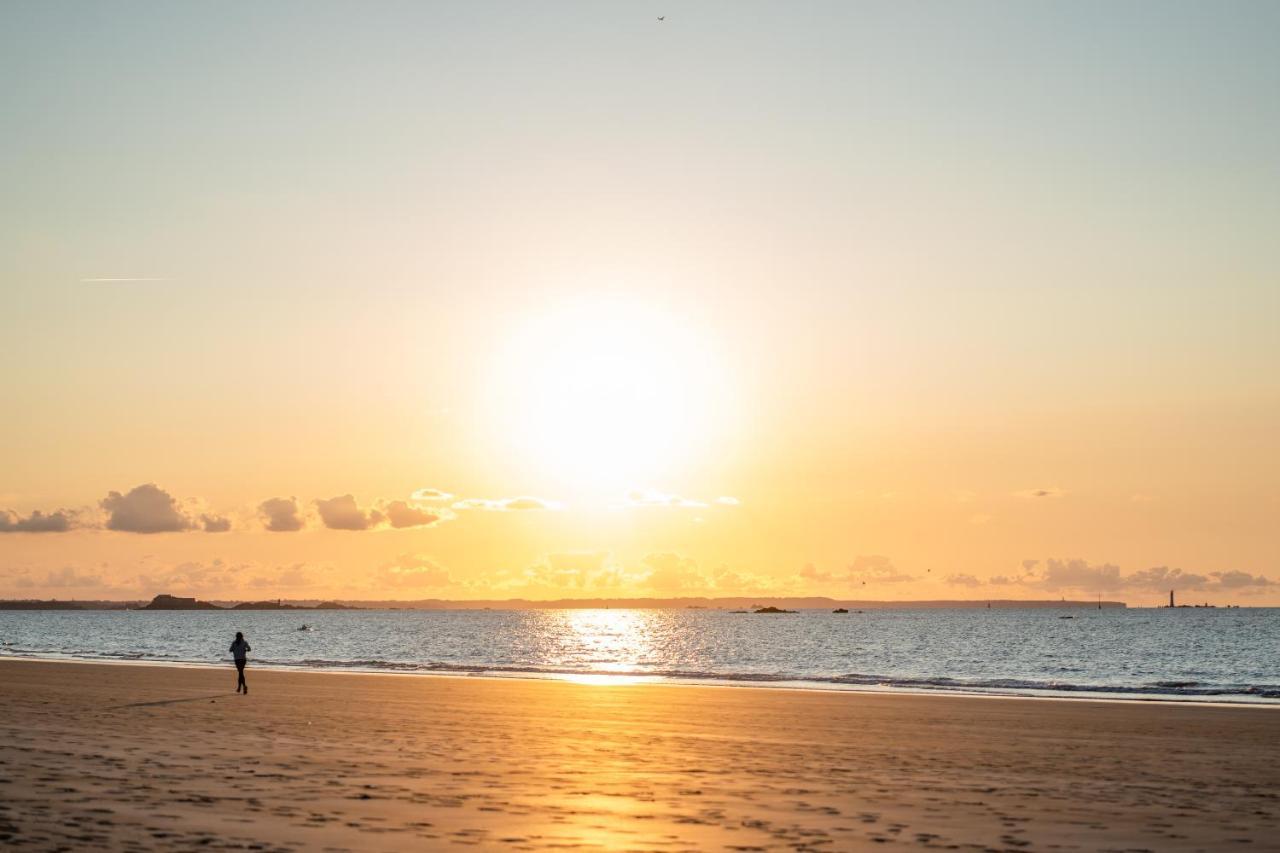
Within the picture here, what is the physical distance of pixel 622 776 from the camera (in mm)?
22906

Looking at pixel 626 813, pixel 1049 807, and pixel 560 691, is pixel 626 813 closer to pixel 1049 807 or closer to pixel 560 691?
pixel 1049 807

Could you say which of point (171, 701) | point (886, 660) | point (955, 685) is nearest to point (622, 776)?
point (171, 701)

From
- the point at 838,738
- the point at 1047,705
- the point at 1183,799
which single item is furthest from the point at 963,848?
the point at 1047,705

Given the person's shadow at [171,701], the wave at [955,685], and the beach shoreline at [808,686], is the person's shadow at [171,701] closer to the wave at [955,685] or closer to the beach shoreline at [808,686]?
the beach shoreline at [808,686]

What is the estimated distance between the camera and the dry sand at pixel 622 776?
1653cm

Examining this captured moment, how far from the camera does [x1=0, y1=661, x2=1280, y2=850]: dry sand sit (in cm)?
1653

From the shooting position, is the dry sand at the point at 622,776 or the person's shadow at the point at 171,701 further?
the person's shadow at the point at 171,701

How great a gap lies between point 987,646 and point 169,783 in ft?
438

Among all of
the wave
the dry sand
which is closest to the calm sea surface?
the wave

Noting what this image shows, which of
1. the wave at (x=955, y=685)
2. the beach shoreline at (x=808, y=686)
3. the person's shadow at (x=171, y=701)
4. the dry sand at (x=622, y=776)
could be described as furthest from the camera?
the wave at (x=955, y=685)

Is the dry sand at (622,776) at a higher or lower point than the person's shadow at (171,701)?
higher

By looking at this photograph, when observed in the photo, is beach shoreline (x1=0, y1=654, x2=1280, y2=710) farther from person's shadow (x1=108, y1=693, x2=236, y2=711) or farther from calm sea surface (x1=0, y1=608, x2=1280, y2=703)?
person's shadow (x1=108, y1=693, x2=236, y2=711)

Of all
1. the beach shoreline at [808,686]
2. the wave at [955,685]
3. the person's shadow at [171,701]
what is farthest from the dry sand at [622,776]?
the wave at [955,685]

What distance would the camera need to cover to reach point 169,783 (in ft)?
67.2
